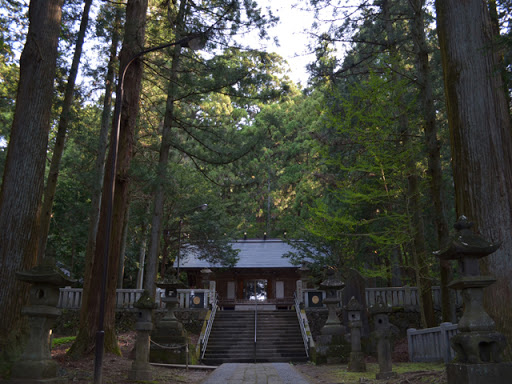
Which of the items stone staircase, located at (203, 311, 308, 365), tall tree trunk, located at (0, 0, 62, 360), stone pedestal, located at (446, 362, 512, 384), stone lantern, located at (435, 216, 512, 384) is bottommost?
stone staircase, located at (203, 311, 308, 365)

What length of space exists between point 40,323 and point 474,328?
686 centimetres

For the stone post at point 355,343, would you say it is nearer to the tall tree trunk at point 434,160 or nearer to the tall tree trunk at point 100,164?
the tall tree trunk at point 434,160

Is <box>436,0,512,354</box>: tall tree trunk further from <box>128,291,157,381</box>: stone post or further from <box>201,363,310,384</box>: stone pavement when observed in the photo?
<box>128,291,157,381</box>: stone post

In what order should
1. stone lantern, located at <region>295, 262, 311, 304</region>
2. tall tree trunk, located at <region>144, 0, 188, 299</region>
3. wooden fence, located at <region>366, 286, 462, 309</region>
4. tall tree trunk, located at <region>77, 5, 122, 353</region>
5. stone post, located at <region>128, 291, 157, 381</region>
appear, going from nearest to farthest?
1. stone post, located at <region>128, 291, 157, 381</region>
2. tall tree trunk, located at <region>77, 5, 122, 353</region>
3. tall tree trunk, located at <region>144, 0, 188, 299</region>
4. wooden fence, located at <region>366, 286, 462, 309</region>
5. stone lantern, located at <region>295, 262, 311, 304</region>

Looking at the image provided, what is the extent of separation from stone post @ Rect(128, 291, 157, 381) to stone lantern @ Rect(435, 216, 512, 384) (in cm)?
636

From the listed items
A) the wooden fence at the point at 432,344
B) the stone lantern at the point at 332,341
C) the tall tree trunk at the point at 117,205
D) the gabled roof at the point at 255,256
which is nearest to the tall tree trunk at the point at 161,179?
the tall tree trunk at the point at 117,205

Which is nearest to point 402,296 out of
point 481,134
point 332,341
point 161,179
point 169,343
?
point 332,341

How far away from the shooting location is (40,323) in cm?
707

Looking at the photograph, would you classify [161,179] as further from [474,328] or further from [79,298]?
[474,328]

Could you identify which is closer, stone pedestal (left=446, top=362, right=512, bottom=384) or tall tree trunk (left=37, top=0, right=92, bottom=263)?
stone pedestal (left=446, top=362, right=512, bottom=384)

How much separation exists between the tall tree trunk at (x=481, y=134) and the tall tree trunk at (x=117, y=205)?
7937 mm

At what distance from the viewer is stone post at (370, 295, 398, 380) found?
367 inches

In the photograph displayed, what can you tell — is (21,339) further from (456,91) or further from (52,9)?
(456,91)

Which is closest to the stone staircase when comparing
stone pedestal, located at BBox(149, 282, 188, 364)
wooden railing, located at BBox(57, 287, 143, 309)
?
stone pedestal, located at BBox(149, 282, 188, 364)
